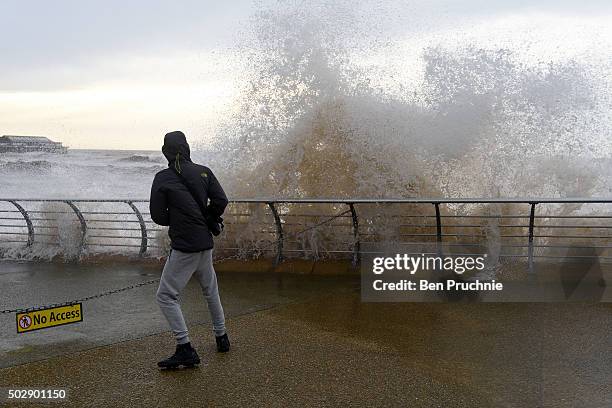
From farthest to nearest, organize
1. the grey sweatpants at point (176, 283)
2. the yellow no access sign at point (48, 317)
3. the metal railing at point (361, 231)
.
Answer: the metal railing at point (361, 231) → the yellow no access sign at point (48, 317) → the grey sweatpants at point (176, 283)

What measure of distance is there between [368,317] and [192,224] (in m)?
2.25

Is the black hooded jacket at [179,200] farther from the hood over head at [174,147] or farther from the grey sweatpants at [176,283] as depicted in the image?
the grey sweatpants at [176,283]

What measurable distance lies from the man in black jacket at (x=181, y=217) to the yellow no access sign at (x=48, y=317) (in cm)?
101

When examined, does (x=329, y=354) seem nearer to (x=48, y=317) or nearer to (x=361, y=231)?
(x=48, y=317)

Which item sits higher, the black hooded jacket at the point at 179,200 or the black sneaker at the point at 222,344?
the black hooded jacket at the point at 179,200

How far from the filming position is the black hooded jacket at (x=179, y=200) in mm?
5008

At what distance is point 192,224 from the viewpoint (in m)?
5.05

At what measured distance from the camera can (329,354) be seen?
17.4 feet

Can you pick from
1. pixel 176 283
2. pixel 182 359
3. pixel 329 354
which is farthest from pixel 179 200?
pixel 329 354

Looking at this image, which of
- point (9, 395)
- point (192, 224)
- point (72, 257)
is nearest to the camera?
point (9, 395)

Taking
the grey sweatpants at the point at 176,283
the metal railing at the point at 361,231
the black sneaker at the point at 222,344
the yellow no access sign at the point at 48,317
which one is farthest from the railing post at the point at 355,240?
the yellow no access sign at the point at 48,317

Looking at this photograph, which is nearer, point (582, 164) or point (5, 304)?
point (5, 304)

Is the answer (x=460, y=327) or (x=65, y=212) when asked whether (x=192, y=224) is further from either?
(x=65, y=212)

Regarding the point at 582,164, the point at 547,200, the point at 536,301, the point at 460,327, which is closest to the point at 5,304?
the point at 460,327
